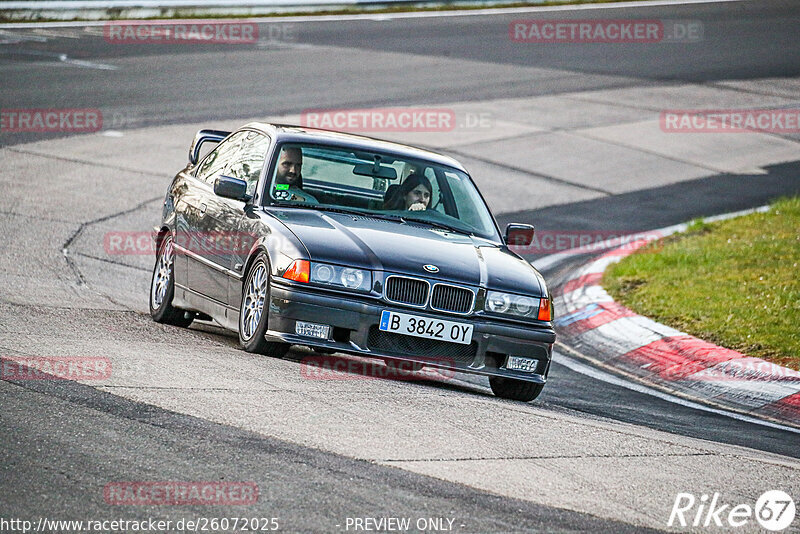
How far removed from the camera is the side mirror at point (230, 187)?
27.6 feet

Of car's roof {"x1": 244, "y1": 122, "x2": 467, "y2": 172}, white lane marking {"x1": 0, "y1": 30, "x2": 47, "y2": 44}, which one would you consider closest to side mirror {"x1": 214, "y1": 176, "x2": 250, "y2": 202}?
car's roof {"x1": 244, "y1": 122, "x2": 467, "y2": 172}

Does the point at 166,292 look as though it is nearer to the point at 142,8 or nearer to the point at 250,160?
the point at 250,160

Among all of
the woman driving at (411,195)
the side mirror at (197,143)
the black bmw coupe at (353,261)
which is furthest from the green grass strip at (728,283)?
the side mirror at (197,143)

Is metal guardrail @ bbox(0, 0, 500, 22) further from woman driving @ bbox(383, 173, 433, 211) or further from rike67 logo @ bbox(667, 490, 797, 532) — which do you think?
rike67 logo @ bbox(667, 490, 797, 532)

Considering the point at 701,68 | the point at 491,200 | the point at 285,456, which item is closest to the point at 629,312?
the point at 491,200

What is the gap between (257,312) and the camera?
25.8 ft

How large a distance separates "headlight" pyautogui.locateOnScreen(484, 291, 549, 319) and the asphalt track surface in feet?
2.23

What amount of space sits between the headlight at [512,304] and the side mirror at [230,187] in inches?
74.7

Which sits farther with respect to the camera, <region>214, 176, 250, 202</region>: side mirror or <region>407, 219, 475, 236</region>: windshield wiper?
<region>407, 219, 475, 236</region>: windshield wiper

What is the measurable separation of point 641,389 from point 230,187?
343cm

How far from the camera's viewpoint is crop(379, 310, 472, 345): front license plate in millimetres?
7523

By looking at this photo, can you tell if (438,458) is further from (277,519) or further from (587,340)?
(587,340)

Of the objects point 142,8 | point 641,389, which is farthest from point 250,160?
point 142,8

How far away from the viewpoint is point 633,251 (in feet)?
46.3
